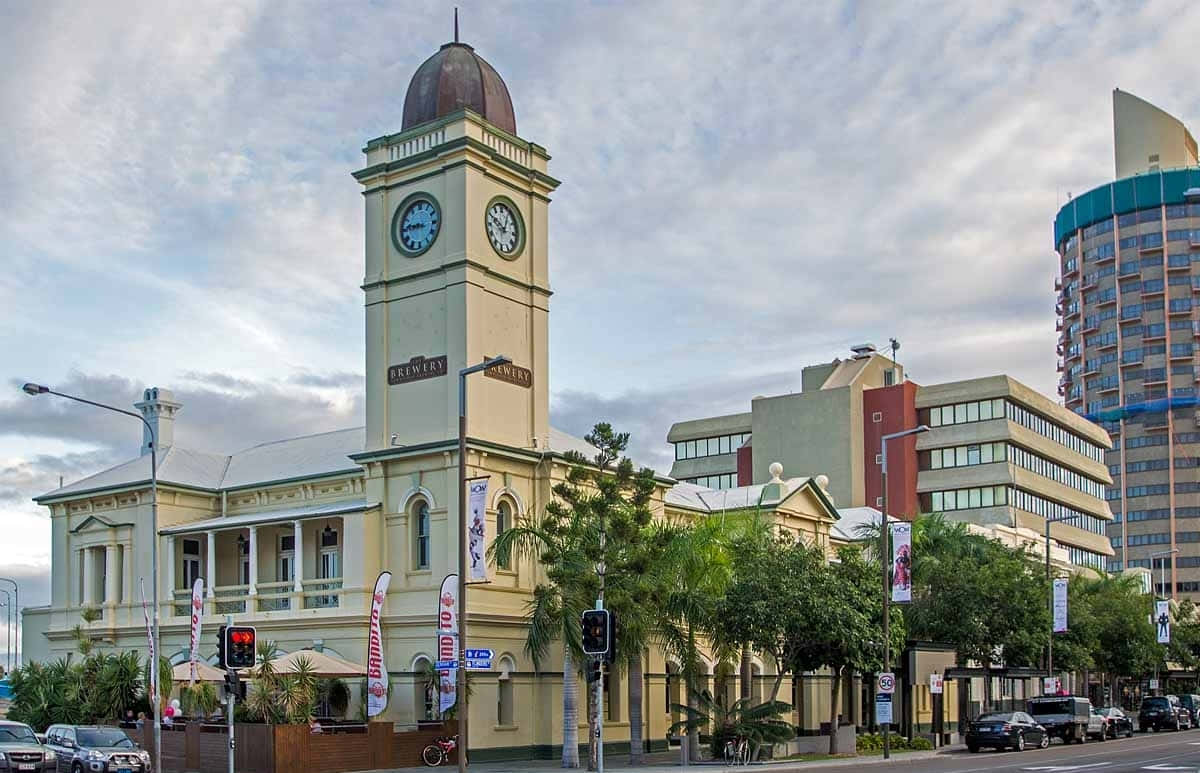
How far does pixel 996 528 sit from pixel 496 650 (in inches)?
1944

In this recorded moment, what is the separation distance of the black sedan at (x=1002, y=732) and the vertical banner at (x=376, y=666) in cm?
2146

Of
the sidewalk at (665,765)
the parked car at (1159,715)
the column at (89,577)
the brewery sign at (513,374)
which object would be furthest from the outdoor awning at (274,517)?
the parked car at (1159,715)

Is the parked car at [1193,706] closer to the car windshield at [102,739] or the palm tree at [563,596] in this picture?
the palm tree at [563,596]

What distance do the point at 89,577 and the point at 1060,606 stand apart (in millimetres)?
38458

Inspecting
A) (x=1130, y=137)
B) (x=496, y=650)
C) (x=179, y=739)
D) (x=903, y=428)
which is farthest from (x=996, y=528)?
(x=1130, y=137)

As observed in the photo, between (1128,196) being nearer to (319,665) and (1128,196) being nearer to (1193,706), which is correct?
(1193,706)

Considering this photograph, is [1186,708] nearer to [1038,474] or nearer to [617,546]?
[1038,474]

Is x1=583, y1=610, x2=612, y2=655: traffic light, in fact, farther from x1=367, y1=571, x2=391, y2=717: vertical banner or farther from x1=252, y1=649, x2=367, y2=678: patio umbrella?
x1=252, y1=649, x2=367, y2=678: patio umbrella

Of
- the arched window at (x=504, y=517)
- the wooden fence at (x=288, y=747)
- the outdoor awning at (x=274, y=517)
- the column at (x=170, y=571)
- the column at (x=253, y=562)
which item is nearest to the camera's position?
the wooden fence at (x=288, y=747)

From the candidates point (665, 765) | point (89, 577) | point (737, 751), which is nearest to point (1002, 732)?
point (737, 751)

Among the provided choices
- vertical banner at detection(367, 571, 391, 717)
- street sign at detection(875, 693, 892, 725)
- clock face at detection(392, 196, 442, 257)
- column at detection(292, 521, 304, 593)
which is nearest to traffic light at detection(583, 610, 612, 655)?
vertical banner at detection(367, 571, 391, 717)

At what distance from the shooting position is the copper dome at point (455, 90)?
47.3 meters

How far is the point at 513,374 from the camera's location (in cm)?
4725

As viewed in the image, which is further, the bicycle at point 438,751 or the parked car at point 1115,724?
the parked car at point 1115,724
